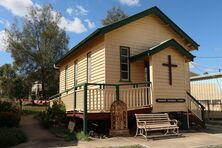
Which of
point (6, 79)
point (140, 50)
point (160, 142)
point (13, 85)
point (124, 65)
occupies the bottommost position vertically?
point (160, 142)

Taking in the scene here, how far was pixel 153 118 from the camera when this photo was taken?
13.5 meters

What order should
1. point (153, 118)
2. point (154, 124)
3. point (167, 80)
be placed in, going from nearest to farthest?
point (154, 124) < point (153, 118) < point (167, 80)

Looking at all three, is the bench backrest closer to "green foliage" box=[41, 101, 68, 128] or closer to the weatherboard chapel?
the weatherboard chapel

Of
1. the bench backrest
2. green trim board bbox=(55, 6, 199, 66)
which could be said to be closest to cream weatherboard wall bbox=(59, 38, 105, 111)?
green trim board bbox=(55, 6, 199, 66)

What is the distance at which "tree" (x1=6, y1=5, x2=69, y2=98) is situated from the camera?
4078cm

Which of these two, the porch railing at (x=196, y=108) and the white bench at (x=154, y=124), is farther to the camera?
the porch railing at (x=196, y=108)

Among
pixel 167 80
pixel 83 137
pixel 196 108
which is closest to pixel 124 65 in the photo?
pixel 167 80

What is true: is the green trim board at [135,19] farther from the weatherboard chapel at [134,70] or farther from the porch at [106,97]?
the porch at [106,97]

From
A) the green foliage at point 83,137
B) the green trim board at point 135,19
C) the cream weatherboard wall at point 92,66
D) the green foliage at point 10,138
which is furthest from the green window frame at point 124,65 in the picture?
the green foliage at point 10,138

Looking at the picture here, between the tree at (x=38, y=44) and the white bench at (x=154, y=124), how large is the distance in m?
29.8

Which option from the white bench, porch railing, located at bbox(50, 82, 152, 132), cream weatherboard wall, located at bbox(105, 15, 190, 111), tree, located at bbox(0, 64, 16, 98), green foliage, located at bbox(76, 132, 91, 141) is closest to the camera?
green foliage, located at bbox(76, 132, 91, 141)

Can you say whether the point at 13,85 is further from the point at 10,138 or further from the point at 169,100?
the point at 10,138

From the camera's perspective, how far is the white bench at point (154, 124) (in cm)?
1253

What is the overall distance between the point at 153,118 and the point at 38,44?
31.5 metres
